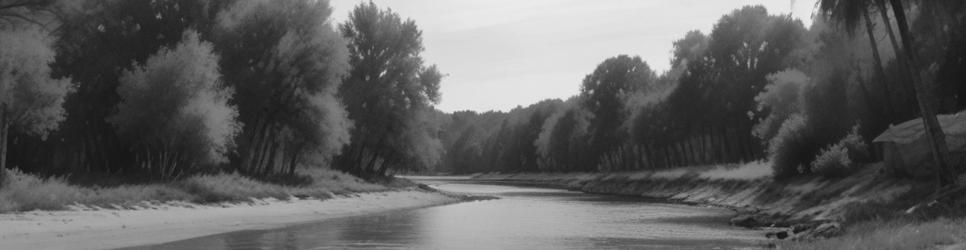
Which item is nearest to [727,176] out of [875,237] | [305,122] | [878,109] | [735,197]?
[735,197]

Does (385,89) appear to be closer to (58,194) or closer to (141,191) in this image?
(141,191)

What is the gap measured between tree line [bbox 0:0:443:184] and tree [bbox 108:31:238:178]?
0.19 feet

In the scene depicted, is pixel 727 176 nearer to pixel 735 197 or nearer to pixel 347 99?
pixel 735 197

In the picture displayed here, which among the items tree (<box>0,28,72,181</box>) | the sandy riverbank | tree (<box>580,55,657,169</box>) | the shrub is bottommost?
the sandy riverbank

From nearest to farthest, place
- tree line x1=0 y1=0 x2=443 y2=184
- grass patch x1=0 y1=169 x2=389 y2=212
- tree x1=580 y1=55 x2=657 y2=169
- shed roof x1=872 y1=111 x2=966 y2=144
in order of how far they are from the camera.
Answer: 1. grass patch x1=0 y1=169 x2=389 y2=212
2. shed roof x1=872 y1=111 x2=966 y2=144
3. tree line x1=0 y1=0 x2=443 y2=184
4. tree x1=580 y1=55 x2=657 y2=169

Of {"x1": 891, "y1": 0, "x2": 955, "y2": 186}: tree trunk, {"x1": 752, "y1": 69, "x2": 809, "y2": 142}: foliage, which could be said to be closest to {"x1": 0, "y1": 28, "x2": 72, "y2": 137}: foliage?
{"x1": 891, "y1": 0, "x2": 955, "y2": 186}: tree trunk

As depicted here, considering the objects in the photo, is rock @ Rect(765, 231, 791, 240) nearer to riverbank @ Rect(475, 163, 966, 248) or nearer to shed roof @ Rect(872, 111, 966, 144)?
riverbank @ Rect(475, 163, 966, 248)

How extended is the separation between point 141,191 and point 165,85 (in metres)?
6.16

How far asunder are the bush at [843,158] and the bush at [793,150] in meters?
3.36

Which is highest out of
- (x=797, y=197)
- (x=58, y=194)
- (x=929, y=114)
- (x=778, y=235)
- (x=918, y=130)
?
(x=929, y=114)

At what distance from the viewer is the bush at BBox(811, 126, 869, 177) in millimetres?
34500

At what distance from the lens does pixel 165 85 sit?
3353 cm

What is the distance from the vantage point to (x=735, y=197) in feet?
149

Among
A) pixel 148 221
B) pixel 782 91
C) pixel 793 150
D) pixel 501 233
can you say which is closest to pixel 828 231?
pixel 501 233
